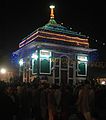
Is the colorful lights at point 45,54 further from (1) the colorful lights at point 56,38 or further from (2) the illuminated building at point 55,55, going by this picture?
(1) the colorful lights at point 56,38

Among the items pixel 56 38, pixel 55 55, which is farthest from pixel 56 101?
pixel 56 38

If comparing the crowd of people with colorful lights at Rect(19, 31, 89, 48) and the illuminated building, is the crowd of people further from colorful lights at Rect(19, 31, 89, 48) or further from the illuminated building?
colorful lights at Rect(19, 31, 89, 48)

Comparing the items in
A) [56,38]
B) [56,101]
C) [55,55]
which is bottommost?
[56,101]

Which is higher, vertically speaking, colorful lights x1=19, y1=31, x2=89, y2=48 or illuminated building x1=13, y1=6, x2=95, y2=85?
colorful lights x1=19, y1=31, x2=89, y2=48

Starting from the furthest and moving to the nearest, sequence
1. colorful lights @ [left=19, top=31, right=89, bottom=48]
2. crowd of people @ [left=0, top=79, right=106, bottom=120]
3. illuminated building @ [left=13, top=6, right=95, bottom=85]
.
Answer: colorful lights @ [left=19, top=31, right=89, bottom=48] < illuminated building @ [left=13, top=6, right=95, bottom=85] < crowd of people @ [left=0, top=79, right=106, bottom=120]

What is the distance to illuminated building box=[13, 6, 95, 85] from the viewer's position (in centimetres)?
3544

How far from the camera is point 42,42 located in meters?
35.4

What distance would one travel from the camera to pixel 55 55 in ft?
120

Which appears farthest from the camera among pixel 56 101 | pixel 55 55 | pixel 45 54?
pixel 55 55

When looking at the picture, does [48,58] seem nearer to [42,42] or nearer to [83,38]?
[42,42]

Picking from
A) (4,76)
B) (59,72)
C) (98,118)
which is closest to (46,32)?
(59,72)

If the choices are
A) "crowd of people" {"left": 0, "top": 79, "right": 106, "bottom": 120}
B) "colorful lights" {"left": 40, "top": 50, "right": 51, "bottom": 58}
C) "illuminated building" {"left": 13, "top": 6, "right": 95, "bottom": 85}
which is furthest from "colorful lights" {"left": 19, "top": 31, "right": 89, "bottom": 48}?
"crowd of people" {"left": 0, "top": 79, "right": 106, "bottom": 120}

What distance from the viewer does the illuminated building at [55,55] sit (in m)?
35.4

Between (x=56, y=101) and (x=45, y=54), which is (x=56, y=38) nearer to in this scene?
(x=45, y=54)
